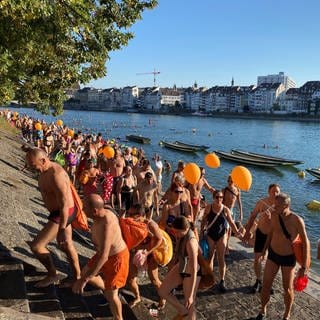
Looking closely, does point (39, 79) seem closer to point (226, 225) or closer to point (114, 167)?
point (114, 167)

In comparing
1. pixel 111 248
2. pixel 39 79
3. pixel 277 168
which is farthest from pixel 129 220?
pixel 277 168

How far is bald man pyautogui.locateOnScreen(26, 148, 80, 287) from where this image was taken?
5.51 meters

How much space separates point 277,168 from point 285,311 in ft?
98.0

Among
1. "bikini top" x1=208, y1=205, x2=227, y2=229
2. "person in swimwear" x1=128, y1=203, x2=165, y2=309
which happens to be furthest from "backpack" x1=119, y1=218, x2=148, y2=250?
"bikini top" x1=208, y1=205, x2=227, y2=229

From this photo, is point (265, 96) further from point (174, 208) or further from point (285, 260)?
point (285, 260)

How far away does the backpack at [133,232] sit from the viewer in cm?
620

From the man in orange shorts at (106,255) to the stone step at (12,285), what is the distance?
2.16 ft

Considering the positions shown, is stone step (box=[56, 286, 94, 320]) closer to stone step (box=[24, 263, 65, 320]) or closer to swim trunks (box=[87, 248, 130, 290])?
stone step (box=[24, 263, 65, 320])

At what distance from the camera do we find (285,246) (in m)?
6.22

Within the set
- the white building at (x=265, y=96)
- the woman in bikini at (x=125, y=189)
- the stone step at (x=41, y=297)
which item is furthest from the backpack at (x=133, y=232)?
the white building at (x=265, y=96)

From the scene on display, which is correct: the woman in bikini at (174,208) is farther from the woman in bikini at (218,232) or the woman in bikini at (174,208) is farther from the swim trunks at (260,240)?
the swim trunks at (260,240)

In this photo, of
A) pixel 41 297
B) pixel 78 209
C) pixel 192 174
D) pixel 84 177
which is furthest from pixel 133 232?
pixel 84 177

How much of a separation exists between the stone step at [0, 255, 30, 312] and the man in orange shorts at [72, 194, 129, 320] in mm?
660

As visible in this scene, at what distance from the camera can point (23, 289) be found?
5457mm
